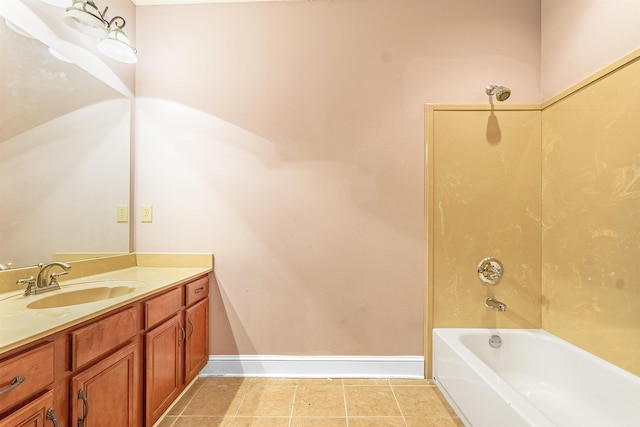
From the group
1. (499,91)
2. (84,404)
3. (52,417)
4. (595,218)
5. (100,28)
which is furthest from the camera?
(499,91)

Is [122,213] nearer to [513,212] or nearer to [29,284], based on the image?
[29,284]

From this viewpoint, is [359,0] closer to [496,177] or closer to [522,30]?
[522,30]

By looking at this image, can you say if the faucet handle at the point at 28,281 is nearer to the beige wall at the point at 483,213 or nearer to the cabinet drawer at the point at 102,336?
the cabinet drawer at the point at 102,336

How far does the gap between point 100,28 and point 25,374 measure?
5.98 ft

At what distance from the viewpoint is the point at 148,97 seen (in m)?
2.09

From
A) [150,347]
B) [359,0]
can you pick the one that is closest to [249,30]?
[359,0]

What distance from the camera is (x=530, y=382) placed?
177 centimetres

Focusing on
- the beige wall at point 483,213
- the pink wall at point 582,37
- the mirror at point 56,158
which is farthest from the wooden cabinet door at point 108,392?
the pink wall at point 582,37

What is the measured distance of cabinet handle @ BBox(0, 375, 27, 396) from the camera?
0.76 metres

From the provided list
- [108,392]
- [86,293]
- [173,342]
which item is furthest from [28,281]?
[173,342]

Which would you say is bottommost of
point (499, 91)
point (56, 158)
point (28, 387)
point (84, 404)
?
point (84, 404)

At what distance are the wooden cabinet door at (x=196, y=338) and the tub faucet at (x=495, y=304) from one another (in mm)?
1975

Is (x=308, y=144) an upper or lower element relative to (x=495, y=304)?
upper

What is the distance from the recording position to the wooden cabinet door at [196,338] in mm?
1755
